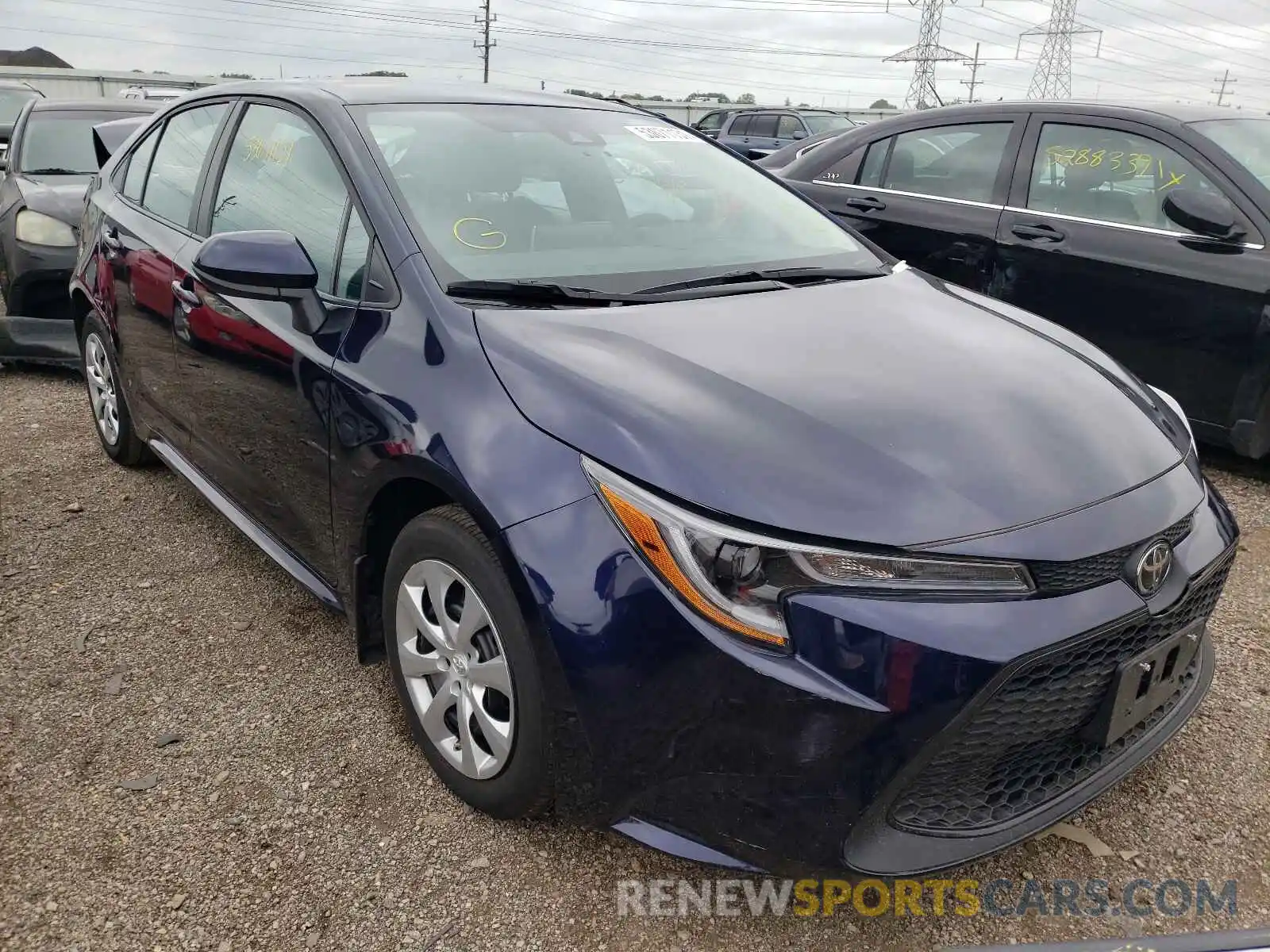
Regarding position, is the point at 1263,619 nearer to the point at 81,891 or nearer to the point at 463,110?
the point at 463,110

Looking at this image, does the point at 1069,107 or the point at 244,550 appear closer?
the point at 244,550

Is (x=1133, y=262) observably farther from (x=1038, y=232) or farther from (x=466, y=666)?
(x=466, y=666)

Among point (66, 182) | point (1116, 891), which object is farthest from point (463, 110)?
point (66, 182)

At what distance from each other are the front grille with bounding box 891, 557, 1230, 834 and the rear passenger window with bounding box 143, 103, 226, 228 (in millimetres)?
2831

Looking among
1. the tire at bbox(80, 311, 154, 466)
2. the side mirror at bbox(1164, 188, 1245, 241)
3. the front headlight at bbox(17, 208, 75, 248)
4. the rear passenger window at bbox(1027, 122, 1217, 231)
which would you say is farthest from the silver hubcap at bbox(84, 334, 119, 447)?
the side mirror at bbox(1164, 188, 1245, 241)

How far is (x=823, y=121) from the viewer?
17781 millimetres

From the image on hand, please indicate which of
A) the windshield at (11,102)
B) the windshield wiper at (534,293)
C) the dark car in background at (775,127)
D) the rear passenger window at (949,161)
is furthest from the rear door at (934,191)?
the dark car in background at (775,127)

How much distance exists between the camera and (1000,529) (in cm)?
165

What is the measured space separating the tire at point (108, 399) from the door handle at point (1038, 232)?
3.85m

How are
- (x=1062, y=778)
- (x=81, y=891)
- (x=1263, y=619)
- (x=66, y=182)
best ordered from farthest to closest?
1. (x=66, y=182)
2. (x=1263, y=619)
3. (x=81, y=891)
4. (x=1062, y=778)

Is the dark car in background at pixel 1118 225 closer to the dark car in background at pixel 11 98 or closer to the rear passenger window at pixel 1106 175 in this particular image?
the rear passenger window at pixel 1106 175

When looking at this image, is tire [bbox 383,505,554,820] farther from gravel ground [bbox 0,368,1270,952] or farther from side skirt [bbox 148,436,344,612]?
side skirt [bbox 148,436,344,612]

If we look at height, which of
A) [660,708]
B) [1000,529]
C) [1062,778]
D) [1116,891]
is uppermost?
[1000,529]

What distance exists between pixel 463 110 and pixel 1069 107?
3.01 m
